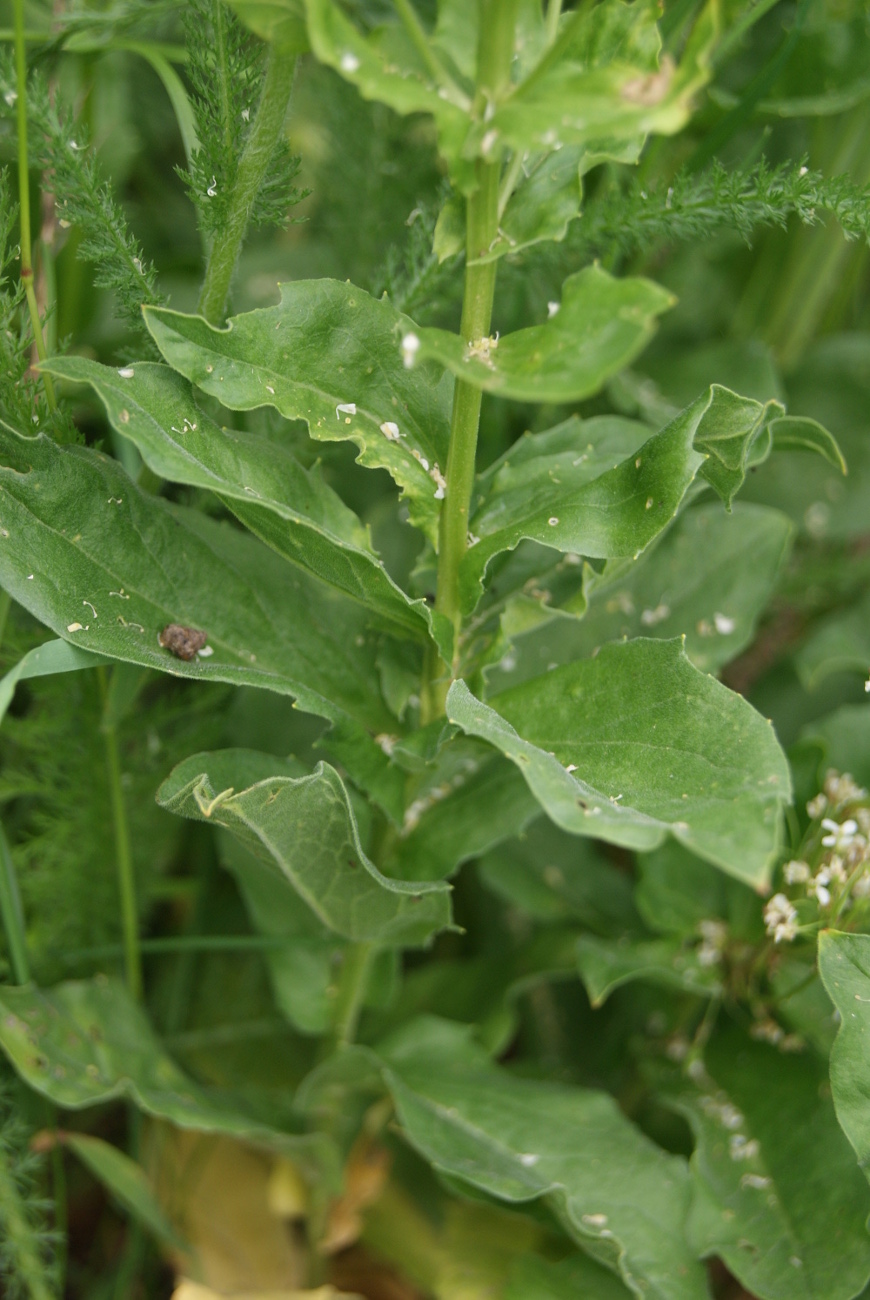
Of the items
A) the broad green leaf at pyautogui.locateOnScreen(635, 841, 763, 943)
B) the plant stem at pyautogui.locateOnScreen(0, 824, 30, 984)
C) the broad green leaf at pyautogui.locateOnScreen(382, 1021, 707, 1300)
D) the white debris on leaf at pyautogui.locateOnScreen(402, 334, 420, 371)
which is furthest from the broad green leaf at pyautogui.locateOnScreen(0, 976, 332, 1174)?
the white debris on leaf at pyautogui.locateOnScreen(402, 334, 420, 371)

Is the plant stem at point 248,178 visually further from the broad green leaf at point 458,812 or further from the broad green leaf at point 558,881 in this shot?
the broad green leaf at point 558,881

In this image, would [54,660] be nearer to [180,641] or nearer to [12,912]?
[180,641]

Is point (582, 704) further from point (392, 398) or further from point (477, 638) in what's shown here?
point (392, 398)

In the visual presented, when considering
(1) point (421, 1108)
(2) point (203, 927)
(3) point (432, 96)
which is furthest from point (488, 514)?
(2) point (203, 927)

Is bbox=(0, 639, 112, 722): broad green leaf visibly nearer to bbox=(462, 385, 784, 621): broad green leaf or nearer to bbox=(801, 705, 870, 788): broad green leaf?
bbox=(462, 385, 784, 621): broad green leaf

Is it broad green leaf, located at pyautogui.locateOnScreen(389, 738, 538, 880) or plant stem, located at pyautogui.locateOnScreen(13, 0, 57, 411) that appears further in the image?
broad green leaf, located at pyautogui.locateOnScreen(389, 738, 538, 880)

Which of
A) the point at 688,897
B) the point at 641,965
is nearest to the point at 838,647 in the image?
the point at 688,897
